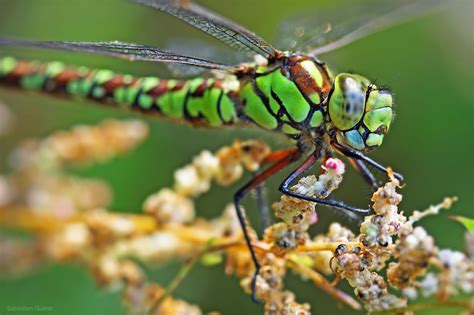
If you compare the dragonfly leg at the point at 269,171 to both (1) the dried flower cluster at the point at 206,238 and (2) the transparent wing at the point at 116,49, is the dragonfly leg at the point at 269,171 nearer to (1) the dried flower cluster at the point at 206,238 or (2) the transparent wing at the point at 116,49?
(1) the dried flower cluster at the point at 206,238

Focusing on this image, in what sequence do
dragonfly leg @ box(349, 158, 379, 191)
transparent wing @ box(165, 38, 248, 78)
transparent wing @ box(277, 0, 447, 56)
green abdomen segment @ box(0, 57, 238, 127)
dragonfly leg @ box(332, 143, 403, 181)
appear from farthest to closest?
1. transparent wing @ box(165, 38, 248, 78)
2. green abdomen segment @ box(0, 57, 238, 127)
3. transparent wing @ box(277, 0, 447, 56)
4. dragonfly leg @ box(349, 158, 379, 191)
5. dragonfly leg @ box(332, 143, 403, 181)

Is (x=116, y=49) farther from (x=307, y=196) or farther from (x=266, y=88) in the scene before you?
(x=307, y=196)

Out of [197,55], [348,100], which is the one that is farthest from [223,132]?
[348,100]

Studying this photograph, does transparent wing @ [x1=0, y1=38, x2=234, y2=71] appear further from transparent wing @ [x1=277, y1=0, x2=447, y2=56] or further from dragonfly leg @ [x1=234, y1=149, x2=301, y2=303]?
transparent wing @ [x1=277, y1=0, x2=447, y2=56]

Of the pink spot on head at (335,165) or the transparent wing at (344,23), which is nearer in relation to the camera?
the pink spot on head at (335,165)

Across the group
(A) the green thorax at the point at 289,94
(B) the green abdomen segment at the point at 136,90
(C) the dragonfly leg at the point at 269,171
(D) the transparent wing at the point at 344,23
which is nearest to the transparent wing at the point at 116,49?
(A) the green thorax at the point at 289,94

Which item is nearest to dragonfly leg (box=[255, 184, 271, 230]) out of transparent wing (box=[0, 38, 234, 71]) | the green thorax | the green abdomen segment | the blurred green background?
the green thorax
